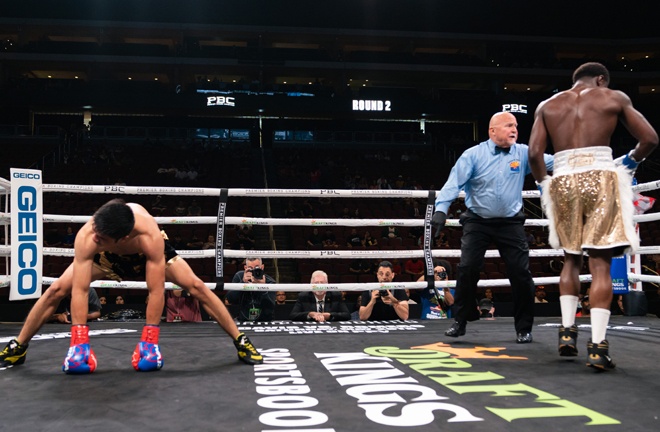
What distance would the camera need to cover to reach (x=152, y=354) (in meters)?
2.34

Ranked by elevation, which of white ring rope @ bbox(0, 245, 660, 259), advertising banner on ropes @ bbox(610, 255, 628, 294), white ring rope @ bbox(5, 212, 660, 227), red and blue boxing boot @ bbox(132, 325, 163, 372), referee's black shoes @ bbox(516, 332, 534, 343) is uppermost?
white ring rope @ bbox(5, 212, 660, 227)

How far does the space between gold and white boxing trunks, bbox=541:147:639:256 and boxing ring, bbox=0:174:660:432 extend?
0.57 metres

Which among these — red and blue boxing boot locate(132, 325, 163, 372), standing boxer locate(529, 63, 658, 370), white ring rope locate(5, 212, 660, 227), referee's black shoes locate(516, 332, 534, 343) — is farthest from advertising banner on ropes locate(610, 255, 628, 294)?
red and blue boxing boot locate(132, 325, 163, 372)

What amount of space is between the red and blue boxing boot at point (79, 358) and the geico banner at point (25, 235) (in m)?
1.84

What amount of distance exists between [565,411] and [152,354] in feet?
5.35

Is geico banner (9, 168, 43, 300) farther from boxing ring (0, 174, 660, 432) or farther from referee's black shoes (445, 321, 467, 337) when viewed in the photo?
referee's black shoes (445, 321, 467, 337)

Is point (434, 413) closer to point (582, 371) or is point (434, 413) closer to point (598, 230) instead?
point (582, 371)

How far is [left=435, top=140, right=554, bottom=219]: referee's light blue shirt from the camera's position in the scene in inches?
132

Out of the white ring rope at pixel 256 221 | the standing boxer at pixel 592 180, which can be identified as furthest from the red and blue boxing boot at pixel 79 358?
the standing boxer at pixel 592 180

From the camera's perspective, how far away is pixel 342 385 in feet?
A: 6.55

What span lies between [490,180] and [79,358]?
244 cm

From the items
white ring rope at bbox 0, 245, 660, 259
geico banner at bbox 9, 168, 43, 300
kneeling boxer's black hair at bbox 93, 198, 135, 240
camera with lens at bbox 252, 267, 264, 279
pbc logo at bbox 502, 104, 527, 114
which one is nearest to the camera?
kneeling boxer's black hair at bbox 93, 198, 135, 240

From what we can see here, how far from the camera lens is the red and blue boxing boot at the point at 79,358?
2.26 metres

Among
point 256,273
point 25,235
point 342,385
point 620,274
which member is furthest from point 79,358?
point 620,274
